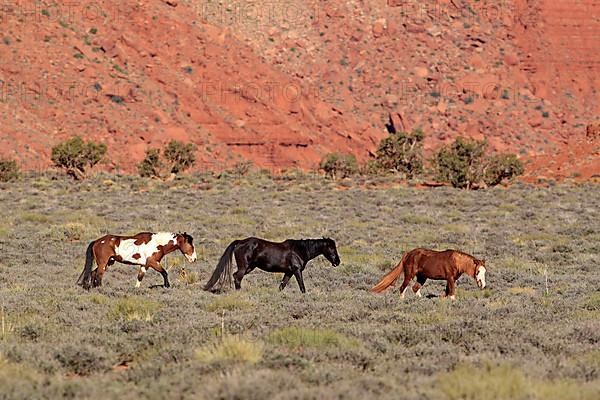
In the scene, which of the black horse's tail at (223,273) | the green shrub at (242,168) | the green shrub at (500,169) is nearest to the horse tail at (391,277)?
the black horse's tail at (223,273)

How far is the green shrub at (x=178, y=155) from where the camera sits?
6056cm

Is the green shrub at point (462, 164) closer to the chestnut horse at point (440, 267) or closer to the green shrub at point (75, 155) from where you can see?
the green shrub at point (75, 155)

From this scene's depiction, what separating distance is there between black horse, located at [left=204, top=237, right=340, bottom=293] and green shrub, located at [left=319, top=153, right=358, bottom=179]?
50.5m

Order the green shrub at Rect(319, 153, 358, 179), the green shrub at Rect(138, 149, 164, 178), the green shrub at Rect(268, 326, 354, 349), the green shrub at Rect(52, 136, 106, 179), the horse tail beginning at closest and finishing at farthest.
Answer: the green shrub at Rect(268, 326, 354, 349), the horse tail, the green shrub at Rect(52, 136, 106, 179), the green shrub at Rect(138, 149, 164, 178), the green shrub at Rect(319, 153, 358, 179)

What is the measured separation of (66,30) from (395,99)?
4177cm

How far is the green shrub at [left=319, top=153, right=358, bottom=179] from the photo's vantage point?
212ft

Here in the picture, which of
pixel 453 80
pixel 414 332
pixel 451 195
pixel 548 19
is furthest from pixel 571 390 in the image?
pixel 548 19

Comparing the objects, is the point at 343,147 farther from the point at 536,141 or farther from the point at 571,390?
the point at 571,390

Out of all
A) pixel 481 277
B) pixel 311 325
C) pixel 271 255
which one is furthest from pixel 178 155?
pixel 311 325

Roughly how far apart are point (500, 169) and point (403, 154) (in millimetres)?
13321

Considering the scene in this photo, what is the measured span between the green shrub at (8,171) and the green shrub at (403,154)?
30508 mm

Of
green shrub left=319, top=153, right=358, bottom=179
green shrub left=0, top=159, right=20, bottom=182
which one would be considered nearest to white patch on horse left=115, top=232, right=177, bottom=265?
green shrub left=0, top=159, right=20, bottom=182

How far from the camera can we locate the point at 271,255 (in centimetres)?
1341

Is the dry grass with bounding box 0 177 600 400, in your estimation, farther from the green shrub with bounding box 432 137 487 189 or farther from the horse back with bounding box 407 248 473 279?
the green shrub with bounding box 432 137 487 189
